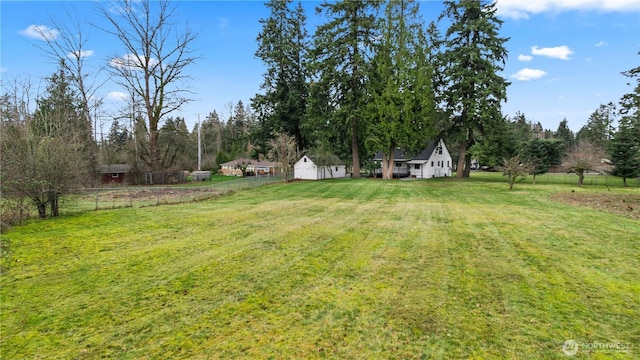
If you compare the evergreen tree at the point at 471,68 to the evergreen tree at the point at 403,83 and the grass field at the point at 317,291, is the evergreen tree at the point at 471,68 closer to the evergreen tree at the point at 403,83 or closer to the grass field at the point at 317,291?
the evergreen tree at the point at 403,83

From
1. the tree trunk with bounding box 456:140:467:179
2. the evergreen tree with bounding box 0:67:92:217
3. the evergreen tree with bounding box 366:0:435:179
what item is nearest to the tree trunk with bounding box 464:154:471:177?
the tree trunk with bounding box 456:140:467:179

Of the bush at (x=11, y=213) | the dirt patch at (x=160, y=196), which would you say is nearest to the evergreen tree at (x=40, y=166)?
the bush at (x=11, y=213)

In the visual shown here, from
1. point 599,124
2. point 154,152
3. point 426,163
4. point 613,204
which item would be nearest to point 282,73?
point 154,152

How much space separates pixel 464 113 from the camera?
29.7m

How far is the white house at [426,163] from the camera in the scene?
117 ft

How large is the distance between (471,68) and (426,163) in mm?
11010

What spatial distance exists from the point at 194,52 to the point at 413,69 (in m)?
20.1

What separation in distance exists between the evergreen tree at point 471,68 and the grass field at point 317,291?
71.2 feet

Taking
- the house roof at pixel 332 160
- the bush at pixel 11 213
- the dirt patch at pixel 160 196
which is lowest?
the dirt patch at pixel 160 196

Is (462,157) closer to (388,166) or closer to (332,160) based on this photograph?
(388,166)

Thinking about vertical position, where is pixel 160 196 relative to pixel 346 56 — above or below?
below

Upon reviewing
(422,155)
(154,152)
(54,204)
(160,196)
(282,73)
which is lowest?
(160,196)

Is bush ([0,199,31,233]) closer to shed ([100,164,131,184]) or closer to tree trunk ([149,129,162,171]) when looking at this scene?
tree trunk ([149,129,162,171])

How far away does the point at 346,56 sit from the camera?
102 feet
